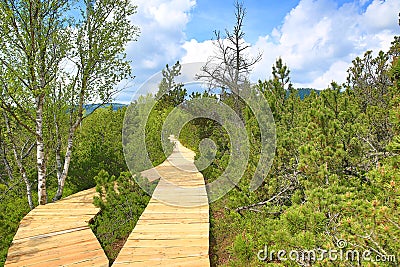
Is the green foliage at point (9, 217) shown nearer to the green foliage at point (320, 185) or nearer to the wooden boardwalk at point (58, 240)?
the wooden boardwalk at point (58, 240)

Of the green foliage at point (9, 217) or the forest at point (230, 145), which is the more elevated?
the forest at point (230, 145)

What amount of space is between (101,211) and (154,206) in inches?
41.5

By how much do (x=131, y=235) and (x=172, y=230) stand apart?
0.65 m

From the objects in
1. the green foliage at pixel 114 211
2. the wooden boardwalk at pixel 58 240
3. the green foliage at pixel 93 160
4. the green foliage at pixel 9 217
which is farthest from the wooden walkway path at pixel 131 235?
the green foliage at pixel 93 160

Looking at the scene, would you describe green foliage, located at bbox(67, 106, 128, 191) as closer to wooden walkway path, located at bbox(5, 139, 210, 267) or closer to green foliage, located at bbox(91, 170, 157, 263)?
wooden walkway path, located at bbox(5, 139, 210, 267)

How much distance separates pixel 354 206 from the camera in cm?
234

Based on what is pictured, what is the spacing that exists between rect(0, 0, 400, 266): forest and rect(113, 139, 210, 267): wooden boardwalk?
1.61 feet

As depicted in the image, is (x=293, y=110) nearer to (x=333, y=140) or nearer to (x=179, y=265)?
(x=333, y=140)

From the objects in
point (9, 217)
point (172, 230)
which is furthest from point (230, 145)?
point (9, 217)

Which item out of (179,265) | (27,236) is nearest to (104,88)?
(27,236)

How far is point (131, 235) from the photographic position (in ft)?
15.2

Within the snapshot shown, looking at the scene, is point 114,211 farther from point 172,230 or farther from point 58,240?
point 172,230

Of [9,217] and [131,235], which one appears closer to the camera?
[131,235]

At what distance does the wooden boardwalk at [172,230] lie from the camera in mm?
3836
